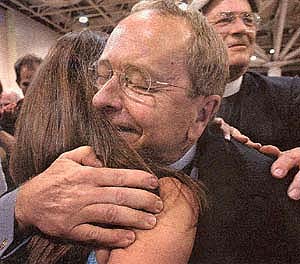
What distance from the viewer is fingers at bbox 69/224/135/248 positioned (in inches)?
34.2

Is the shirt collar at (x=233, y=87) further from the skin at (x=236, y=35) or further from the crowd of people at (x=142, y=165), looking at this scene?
the crowd of people at (x=142, y=165)

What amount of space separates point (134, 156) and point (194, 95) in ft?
0.83

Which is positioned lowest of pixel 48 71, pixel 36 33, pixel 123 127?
pixel 36 33

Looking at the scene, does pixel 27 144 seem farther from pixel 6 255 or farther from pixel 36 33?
pixel 36 33

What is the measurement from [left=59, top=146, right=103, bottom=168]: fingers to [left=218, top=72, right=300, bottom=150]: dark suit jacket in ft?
3.56

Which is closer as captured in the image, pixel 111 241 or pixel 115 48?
pixel 111 241

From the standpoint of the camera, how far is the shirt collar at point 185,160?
1.11 m

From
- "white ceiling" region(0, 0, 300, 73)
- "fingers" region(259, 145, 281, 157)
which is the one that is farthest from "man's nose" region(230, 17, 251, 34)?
"white ceiling" region(0, 0, 300, 73)

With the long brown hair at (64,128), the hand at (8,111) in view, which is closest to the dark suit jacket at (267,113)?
the long brown hair at (64,128)

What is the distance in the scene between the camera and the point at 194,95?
3.68 ft

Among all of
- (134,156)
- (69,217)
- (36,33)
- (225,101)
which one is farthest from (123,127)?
(36,33)

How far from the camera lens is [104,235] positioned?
0.87 metres

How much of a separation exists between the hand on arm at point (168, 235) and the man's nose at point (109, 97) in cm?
23

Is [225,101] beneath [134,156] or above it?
beneath
